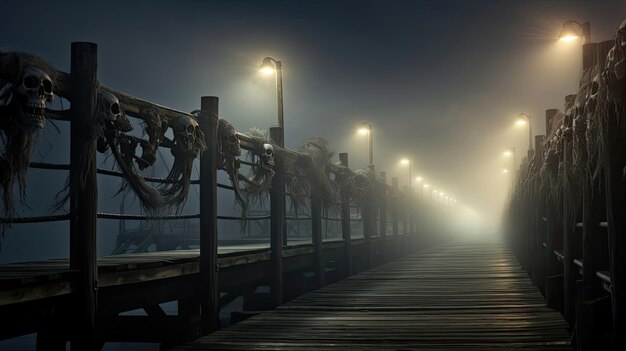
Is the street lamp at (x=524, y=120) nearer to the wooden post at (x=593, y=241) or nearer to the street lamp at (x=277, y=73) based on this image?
the street lamp at (x=277, y=73)

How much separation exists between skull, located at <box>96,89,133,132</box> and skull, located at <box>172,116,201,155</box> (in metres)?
1.35

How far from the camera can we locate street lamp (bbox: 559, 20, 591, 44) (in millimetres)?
12930

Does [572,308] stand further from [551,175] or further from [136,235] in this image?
[136,235]

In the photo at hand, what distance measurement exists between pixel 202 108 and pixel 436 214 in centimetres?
4139

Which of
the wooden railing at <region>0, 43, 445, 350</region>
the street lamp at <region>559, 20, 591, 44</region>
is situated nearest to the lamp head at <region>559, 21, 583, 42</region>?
the street lamp at <region>559, 20, 591, 44</region>

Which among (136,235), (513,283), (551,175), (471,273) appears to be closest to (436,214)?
(136,235)

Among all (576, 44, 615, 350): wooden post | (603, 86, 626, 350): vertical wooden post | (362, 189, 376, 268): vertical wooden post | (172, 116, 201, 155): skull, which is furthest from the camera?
(362, 189, 376, 268): vertical wooden post

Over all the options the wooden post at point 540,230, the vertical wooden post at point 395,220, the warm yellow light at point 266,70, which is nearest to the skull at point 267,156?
the wooden post at point 540,230

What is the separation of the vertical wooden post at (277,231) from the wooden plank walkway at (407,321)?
0.40 meters

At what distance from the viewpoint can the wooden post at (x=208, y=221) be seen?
7.82m

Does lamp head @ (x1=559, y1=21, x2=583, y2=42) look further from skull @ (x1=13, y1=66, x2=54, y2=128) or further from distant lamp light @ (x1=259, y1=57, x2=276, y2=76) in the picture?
skull @ (x1=13, y1=66, x2=54, y2=128)

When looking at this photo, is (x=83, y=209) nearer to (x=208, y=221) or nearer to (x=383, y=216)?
(x=208, y=221)

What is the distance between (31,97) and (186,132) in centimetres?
261

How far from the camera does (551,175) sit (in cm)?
898
